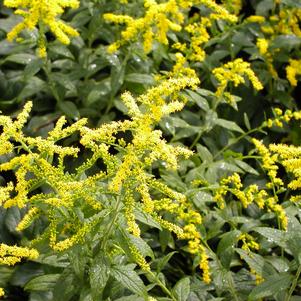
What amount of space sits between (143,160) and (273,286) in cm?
136

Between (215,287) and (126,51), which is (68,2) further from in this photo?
(215,287)

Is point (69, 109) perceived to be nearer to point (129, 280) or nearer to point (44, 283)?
point (44, 283)

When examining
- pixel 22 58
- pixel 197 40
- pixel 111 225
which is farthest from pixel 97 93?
pixel 111 225

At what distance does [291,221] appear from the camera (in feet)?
10.6

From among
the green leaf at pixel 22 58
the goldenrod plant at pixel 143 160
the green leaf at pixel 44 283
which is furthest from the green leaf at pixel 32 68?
the green leaf at pixel 44 283

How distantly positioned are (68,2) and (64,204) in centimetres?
164

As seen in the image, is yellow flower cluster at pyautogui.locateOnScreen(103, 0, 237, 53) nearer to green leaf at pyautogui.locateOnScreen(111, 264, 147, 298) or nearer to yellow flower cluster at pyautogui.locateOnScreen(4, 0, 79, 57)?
yellow flower cluster at pyautogui.locateOnScreen(4, 0, 79, 57)

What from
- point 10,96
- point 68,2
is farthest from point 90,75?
point 68,2

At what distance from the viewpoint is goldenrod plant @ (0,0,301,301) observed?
2.58 m

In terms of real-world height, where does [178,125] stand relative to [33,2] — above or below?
below

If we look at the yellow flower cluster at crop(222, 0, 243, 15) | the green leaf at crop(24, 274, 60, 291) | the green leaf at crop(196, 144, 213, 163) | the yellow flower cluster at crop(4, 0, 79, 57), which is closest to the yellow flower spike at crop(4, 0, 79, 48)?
the yellow flower cluster at crop(4, 0, 79, 57)

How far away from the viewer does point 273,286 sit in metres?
2.93

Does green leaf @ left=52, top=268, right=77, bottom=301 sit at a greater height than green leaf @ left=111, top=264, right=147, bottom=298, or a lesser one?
lesser

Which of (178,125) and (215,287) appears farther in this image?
(178,125)
